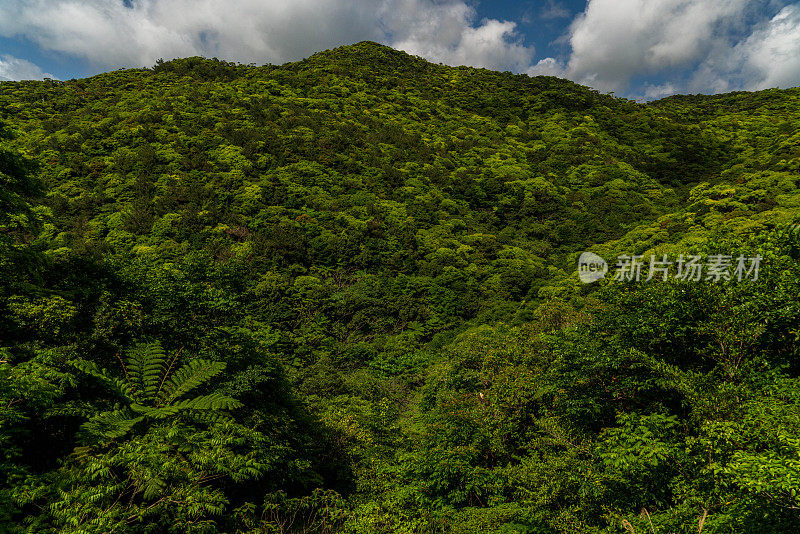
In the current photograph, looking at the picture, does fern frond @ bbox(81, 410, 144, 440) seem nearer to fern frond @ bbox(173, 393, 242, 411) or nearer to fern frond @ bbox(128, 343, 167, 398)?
fern frond @ bbox(173, 393, 242, 411)

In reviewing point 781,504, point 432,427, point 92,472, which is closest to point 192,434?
point 92,472

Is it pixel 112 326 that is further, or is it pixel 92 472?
pixel 112 326

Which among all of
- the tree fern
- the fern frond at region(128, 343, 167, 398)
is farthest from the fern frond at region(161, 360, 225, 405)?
the fern frond at region(128, 343, 167, 398)

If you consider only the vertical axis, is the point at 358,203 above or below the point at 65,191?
above

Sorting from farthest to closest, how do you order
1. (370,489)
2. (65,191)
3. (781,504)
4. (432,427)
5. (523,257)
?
(523,257) < (65,191) < (432,427) < (370,489) < (781,504)

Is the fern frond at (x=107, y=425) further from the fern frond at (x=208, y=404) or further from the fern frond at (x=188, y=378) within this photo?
the fern frond at (x=188, y=378)

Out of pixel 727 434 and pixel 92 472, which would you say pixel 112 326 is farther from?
pixel 727 434

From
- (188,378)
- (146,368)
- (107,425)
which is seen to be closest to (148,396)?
(146,368)

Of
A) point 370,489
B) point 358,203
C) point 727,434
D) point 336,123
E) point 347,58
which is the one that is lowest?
point 370,489
